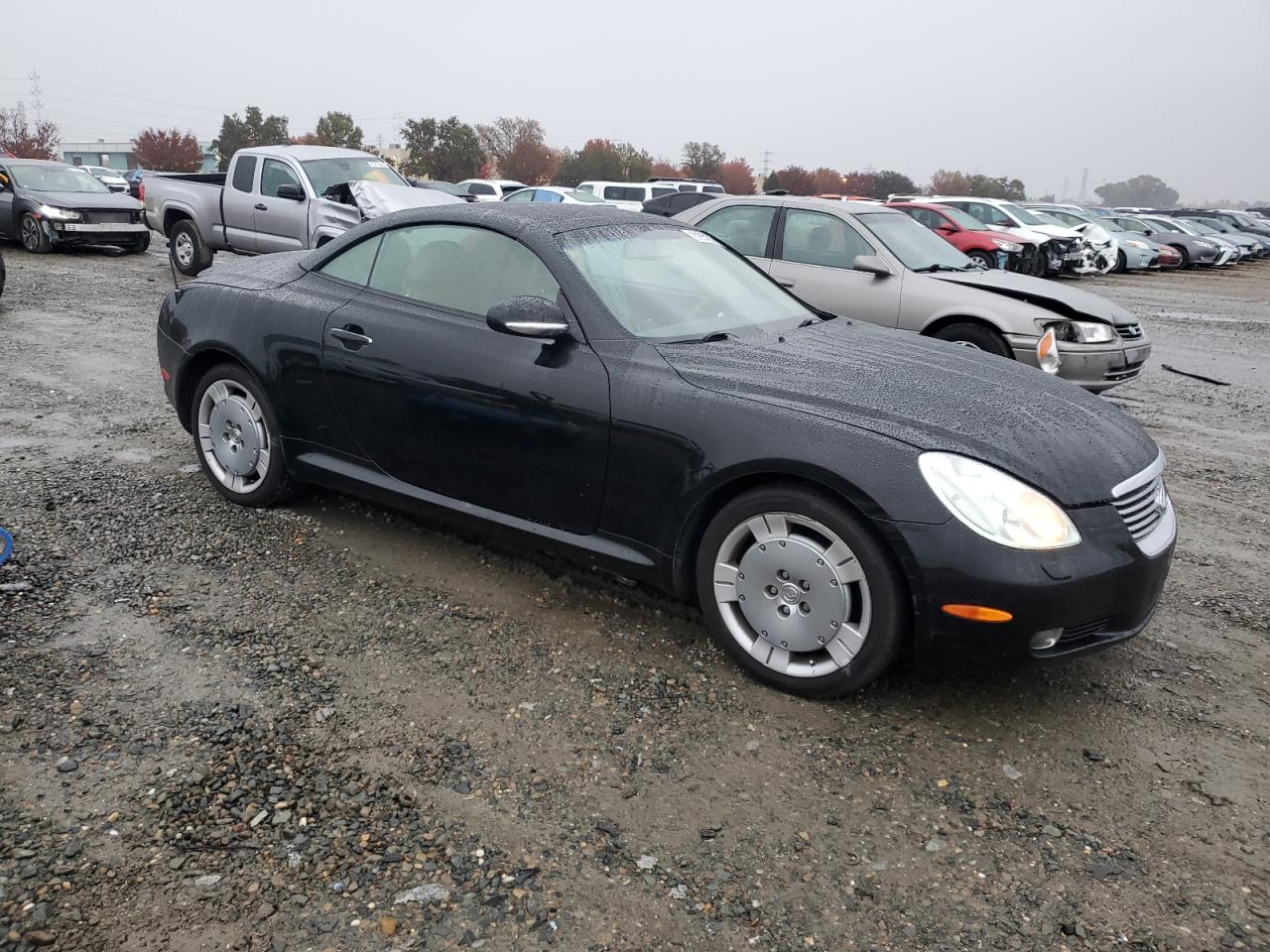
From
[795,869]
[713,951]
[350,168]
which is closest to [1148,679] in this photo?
[795,869]

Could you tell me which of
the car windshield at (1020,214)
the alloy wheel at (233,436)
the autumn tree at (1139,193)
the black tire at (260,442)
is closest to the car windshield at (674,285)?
the black tire at (260,442)

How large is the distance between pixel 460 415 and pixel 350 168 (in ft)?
34.3

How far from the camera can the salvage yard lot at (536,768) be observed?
2412mm

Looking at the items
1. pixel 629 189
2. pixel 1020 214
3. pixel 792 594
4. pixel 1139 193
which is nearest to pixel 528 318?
pixel 792 594

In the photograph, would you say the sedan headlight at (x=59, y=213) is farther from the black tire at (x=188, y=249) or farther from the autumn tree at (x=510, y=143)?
the autumn tree at (x=510, y=143)

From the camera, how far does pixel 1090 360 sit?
24.9ft

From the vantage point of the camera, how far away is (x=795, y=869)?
8.49 ft

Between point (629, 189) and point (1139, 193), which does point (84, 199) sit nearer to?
point (629, 189)

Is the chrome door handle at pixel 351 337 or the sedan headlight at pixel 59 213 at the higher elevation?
the sedan headlight at pixel 59 213

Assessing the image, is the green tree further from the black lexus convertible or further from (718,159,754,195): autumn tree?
the black lexus convertible

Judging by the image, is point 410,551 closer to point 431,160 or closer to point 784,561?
point 784,561

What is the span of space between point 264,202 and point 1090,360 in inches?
409

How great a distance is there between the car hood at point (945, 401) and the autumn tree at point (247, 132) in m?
77.4

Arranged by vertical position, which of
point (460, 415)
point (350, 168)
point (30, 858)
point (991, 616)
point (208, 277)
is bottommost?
point (30, 858)
